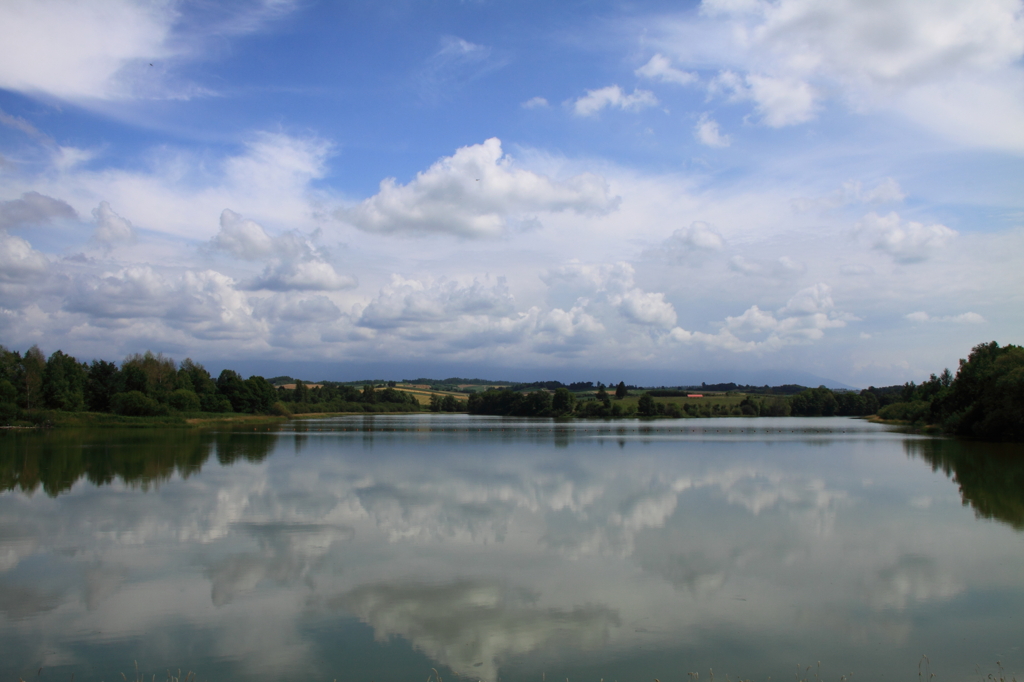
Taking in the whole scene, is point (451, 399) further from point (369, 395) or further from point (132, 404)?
point (132, 404)

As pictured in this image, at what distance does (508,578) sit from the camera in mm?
10164

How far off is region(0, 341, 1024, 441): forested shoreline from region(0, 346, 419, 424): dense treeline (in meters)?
0.10

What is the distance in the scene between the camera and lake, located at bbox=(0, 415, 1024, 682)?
23.5ft

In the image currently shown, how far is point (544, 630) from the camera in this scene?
7.93 m

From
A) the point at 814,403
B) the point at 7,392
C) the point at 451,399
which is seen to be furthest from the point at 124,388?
the point at 814,403

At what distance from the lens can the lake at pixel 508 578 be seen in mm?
7172

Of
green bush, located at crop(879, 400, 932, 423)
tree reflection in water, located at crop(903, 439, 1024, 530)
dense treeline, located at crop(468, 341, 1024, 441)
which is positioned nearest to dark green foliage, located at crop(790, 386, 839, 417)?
dense treeline, located at crop(468, 341, 1024, 441)

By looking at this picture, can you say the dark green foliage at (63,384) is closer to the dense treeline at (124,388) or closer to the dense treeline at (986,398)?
the dense treeline at (124,388)

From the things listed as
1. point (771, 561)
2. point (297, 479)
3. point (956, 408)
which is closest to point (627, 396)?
point (956, 408)

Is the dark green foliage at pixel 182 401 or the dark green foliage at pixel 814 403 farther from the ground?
the dark green foliage at pixel 182 401

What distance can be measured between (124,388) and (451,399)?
76014mm

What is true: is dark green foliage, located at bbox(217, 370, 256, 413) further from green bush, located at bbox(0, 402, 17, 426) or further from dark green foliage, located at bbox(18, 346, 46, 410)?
green bush, located at bbox(0, 402, 17, 426)

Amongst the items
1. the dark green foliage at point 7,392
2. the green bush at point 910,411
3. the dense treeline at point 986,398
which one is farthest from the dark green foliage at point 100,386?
the green bush at point 910,411

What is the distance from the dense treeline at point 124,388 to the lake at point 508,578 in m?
38.0
